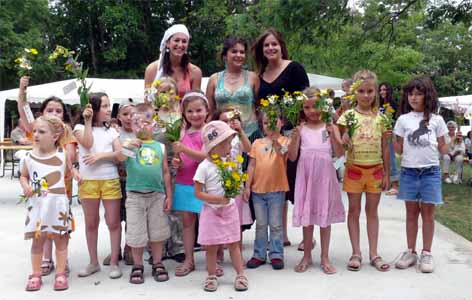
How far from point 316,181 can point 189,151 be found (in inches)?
45.9

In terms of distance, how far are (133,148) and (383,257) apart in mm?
2647

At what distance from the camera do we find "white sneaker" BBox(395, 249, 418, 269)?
4473 mm

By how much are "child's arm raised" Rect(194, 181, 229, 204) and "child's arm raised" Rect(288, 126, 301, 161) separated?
808 millimetres

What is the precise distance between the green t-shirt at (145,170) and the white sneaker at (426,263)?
7.84 feet

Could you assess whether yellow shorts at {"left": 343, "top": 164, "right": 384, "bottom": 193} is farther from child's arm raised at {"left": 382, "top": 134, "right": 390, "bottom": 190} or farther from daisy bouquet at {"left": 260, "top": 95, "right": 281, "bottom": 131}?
daisy bouquet at {"left": 260, "top": 95, "right": 281, "bottom": 131}

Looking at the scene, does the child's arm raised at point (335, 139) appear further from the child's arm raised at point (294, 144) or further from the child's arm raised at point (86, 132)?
the child's arm raised at point (86, 132)

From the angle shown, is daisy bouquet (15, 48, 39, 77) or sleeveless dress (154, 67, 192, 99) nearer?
daisy bouquet (15, 48, 39, 77)

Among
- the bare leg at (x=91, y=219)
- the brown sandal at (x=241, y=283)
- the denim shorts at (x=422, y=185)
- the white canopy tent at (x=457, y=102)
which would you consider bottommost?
the brown sandal at (x=241, y=283)

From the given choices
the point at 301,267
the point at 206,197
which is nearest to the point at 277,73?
the point at 206,197

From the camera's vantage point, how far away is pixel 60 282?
159 inches

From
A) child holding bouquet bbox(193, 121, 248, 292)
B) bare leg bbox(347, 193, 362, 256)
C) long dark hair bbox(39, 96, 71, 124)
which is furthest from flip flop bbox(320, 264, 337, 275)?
long dark hair bbox(39, 96, 71, 124)

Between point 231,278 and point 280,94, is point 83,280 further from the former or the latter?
point 280,94

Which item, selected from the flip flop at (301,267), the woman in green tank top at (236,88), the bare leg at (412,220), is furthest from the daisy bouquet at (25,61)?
the bare leg at (412,220)

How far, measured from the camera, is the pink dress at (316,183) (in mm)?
4406
